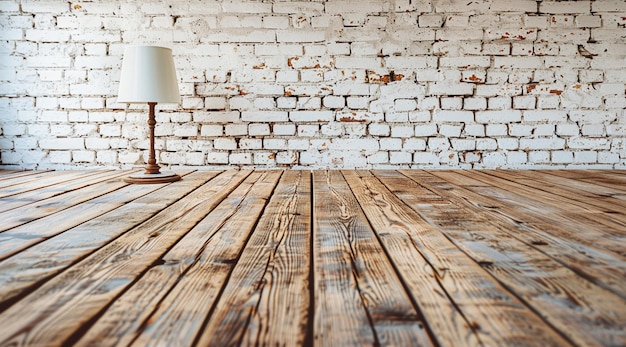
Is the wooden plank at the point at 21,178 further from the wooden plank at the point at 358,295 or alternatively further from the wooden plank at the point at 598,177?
the wooden plank at the point at 598,177

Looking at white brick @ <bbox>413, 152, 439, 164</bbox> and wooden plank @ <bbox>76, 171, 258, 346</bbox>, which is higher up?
white brick @ <bbox>413, 152, 439, 164</bbox>

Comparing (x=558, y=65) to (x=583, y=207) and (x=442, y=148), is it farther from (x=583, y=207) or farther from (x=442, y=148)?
(x=583, y=207)

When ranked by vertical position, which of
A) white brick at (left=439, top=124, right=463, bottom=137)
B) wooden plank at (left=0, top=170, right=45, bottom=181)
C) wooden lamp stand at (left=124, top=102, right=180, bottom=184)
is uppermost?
white brick at (left=439, top=124, right=463, bottom=137)

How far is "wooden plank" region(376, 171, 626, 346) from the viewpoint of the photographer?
30.4 inches

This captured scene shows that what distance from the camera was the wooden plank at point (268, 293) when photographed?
748 mm

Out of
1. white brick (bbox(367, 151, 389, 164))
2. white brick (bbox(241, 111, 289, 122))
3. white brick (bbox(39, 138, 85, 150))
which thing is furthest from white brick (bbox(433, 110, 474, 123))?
white brick (bbox(39, 138, 85, 150))

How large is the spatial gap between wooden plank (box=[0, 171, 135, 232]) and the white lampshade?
1.65 ft

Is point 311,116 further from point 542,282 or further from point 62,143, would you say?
point 542,282

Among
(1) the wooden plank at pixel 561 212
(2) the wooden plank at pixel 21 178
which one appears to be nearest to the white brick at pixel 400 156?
(1) the wooden plank at pixel 561 212

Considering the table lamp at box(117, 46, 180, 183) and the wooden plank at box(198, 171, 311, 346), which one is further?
the table lamp at box(117, 46, 180, 183)

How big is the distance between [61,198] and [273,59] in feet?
6.10

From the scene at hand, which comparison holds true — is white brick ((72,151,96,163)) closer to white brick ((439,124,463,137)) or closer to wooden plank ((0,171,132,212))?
wooden plank ((0,171,132,212))

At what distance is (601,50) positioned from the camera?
11.5 feet

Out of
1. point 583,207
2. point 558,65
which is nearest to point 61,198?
point 583,207
